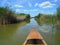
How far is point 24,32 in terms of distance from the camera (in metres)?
5.83

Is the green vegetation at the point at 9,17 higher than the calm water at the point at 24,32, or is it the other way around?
the green vegetation at the point at 9,17

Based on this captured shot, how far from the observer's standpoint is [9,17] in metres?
6.03

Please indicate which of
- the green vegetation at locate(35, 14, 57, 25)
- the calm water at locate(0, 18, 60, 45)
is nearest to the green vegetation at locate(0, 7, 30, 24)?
the calm water at locate(0, 18, 60, 45)

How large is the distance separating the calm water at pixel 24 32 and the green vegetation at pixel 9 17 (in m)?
0.20

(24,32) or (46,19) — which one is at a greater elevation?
(46,19)

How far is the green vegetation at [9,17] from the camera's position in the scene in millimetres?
5811

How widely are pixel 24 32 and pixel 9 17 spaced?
2.48ft

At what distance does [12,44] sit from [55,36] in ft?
4.94

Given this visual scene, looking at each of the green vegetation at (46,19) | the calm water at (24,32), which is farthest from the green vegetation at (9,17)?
the green vegetation at (46,19)

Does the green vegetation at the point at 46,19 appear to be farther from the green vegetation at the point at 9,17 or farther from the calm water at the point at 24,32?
the green vegetation at the point at 9,17

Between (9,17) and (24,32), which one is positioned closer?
(24,32)

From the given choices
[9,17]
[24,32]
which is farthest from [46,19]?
[9,17]

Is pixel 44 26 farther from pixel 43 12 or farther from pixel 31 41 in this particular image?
pixel 31 41

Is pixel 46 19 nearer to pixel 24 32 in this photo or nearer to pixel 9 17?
pixel 24 32
